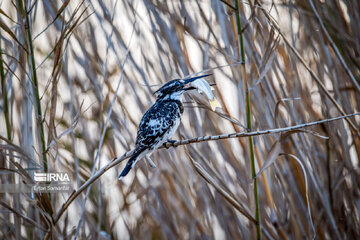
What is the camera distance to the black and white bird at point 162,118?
1.20 m

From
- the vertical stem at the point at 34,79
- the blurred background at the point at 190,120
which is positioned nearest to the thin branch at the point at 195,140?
the vertical stem at the point at 34,79

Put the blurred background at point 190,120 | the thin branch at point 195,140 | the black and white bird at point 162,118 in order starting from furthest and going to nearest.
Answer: the blurred background at point 190,120 → the black and white bird at point 162,118 → the thin branch at point 195,140

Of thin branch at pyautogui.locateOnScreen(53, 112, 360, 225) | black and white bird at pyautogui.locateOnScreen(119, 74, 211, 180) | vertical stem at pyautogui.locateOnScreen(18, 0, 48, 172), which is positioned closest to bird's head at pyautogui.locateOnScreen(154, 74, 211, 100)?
black and white bird at pyautogui.locateOnScreen(119, 74, 211, 180)

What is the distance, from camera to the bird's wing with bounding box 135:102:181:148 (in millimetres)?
1205

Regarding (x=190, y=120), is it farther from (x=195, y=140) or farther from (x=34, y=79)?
(x=34, y=79)

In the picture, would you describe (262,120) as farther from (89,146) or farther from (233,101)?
(89,146)

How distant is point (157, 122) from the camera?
1.29 m

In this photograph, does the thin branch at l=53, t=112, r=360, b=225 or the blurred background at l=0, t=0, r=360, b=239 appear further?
the blurred background at l=0, t=0, r=360, b=239

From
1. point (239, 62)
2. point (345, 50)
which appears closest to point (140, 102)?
point (239, 62)

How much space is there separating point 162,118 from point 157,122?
0.09 ft

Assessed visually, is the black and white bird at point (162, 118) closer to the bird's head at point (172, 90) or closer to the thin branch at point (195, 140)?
the bird's head at point (172, 90)

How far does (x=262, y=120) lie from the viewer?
130cm

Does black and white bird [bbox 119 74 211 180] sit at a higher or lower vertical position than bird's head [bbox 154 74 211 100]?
lower

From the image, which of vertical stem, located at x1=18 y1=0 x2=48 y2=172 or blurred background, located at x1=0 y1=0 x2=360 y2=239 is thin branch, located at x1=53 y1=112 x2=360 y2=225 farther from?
blurred background, located at x1=0 y1=0 x2=360 y2=239
